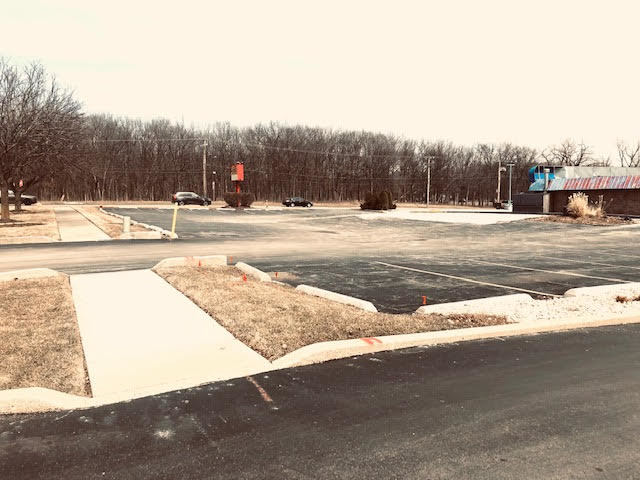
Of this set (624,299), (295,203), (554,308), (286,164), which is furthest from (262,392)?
(286,164)

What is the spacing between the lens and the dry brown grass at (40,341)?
506 centimetres

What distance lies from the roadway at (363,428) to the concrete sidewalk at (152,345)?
0.36m

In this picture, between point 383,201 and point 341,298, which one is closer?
point 341,298

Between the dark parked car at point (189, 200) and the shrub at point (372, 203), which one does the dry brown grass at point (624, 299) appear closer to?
the shrub at point (372, 203)

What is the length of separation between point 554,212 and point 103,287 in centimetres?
4328

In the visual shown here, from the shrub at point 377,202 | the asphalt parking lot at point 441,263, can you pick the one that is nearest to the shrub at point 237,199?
the shrub at point 377,202

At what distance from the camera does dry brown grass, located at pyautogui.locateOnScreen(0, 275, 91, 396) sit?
5062 millimetres

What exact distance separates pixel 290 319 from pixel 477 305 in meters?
3.11

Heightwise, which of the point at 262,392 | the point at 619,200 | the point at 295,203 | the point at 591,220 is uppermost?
the point at 619,200

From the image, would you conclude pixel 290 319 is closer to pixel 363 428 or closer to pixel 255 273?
pixel 363 428

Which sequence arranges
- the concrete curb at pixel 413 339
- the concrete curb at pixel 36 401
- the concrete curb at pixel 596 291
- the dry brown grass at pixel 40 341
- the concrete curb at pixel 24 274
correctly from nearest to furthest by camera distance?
the concrete curb at pixel 36 401 → the dry brown grass at pixel 40 341 → the concrete curb at pixel 413 339 → the concrete curb at pixel 596 291 → the concrete curb at pixel 24 274

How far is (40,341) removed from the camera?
6223mm

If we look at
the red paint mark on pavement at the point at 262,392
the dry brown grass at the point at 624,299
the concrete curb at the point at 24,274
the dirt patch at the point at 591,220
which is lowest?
the red paint mark on pavement at the point at 262,392

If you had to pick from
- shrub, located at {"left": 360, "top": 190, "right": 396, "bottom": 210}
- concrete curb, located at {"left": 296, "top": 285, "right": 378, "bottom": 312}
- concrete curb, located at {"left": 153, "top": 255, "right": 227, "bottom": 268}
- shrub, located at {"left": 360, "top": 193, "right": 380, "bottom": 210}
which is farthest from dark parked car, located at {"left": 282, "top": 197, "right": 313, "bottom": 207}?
concrete curb, located at {"left": 296, "top": 285, "right": 378, "bottom": 312}
